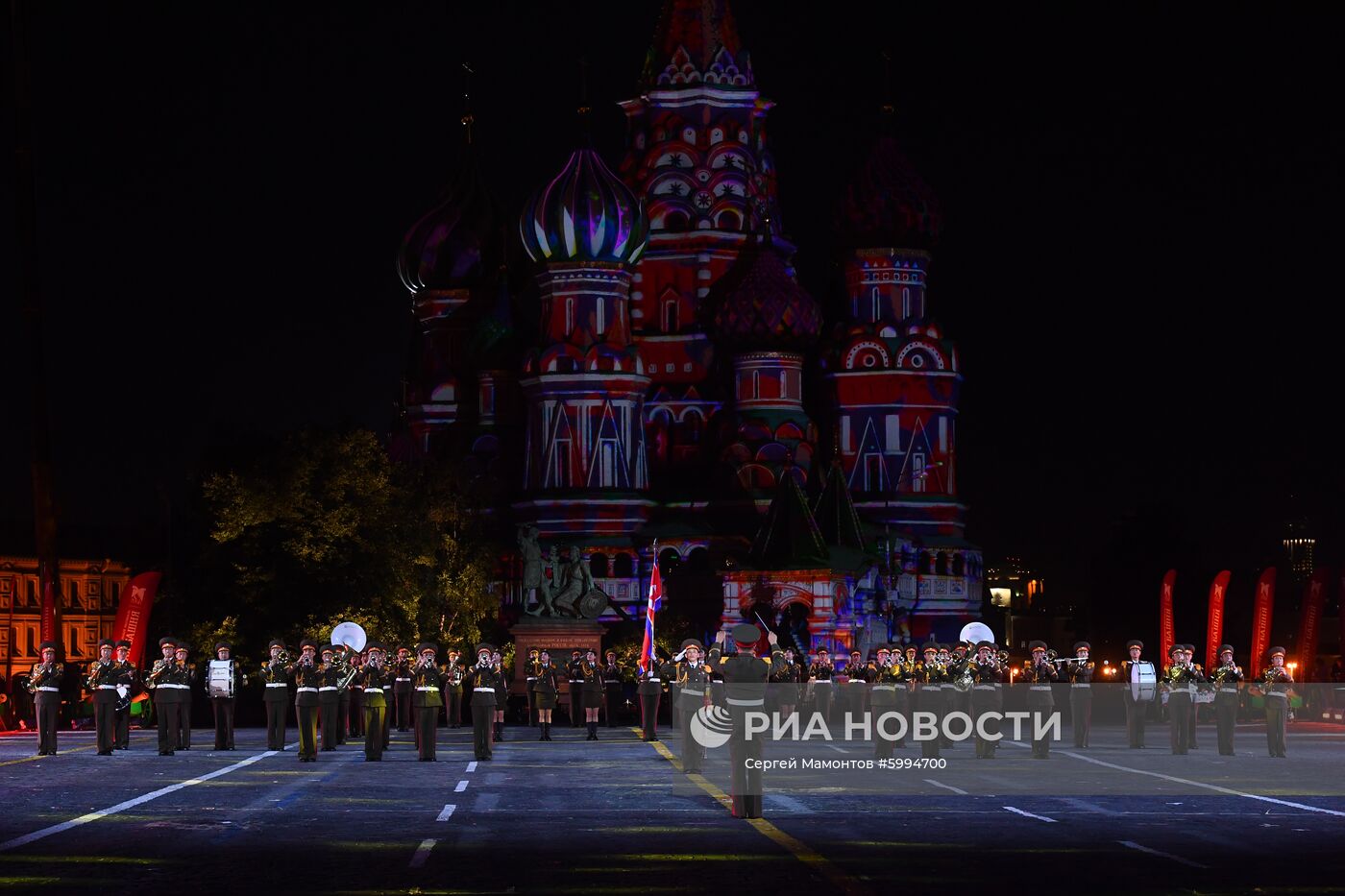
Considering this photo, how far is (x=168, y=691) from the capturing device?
37781 mm

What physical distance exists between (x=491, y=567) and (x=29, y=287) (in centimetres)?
2731

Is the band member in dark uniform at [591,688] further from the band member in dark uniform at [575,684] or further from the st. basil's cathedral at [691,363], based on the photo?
the st. basil's cathedral at [691,363]


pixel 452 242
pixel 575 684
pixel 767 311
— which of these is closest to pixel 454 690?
pixel 575 684

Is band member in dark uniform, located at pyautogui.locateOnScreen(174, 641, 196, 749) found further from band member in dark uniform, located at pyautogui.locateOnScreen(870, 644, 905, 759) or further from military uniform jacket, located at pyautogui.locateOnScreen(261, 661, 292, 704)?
band member in dark uniform, located at pyautogui.locateOnScreen(870, 644, 905, 759)

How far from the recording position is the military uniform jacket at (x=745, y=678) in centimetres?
2352

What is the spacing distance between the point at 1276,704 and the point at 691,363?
59645mm

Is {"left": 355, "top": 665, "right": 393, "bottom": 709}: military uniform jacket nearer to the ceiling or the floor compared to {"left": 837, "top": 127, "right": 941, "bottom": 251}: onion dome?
nearer to the floor

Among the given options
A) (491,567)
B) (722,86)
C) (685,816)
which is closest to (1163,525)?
(722,86)

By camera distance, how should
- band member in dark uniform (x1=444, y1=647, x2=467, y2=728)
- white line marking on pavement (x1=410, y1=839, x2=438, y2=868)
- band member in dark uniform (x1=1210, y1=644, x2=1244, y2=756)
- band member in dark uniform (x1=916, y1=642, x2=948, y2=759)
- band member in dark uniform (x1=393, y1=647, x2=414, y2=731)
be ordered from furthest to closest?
band member in dark uniform (x1=393, y1=647, x2=414, y2=731), band member in dark uniform (x1=444, y1=647, x2=467, y2=728), band member in dark uniform (x1=916, y1=642, x2=948, y2=759), band member in dark uniform (x1=1210, y1=644, x2=1244, y2=756), white line marking on pavement (x1=410, y1=839, x2=438, y2=868)

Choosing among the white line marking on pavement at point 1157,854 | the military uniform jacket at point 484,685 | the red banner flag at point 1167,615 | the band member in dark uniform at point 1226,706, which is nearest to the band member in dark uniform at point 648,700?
the military uniform jacket at point 484,685

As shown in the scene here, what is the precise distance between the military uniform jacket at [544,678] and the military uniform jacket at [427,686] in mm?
10609

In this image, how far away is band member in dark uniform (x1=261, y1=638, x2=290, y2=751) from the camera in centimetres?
3828

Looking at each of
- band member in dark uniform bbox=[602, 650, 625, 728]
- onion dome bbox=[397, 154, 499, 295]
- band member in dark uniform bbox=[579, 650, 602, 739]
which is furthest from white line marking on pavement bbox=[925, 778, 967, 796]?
onion dome bbox=[397, 154, 499, 295]

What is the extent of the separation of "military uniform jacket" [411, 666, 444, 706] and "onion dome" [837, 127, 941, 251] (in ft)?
202
